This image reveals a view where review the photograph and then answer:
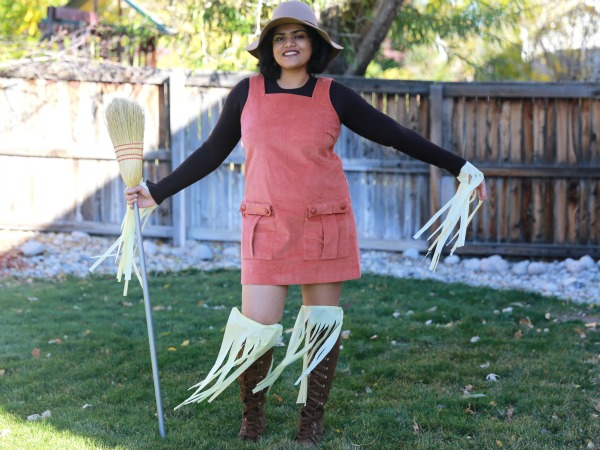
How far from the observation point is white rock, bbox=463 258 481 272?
8984 mm

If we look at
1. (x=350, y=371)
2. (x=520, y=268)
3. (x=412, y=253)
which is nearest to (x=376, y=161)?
(x=412, y=253)

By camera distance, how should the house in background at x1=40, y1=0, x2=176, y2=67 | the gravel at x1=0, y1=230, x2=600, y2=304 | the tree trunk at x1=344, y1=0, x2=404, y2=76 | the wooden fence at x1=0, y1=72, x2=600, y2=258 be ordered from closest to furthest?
1. the gravel at x1=0, y1=230, x2=600, y2=304
2. the wooden fence at x1=0, y1=72, x2=600, y2=258
3. the tree trunk at x1=344, y1=0, x2=404, y2=76
4. the house in background at x1=40, y1=0, x2=176, y2=67

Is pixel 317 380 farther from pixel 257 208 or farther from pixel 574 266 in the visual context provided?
pixel 574 266

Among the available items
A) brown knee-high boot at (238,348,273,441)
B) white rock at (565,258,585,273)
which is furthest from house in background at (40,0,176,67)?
brown knee-high boot at (238,348,273,441)

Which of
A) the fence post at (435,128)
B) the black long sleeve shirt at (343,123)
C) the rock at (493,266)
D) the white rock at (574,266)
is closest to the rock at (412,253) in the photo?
the fence post at (435,128)

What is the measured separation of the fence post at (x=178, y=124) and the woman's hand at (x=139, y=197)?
18.6ft

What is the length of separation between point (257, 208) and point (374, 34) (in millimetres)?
7662

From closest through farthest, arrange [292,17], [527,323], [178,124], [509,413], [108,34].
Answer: [292,17] < [509,413] < [527,323] < [178,124] < [108,34]

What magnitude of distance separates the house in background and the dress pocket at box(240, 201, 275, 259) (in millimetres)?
7571

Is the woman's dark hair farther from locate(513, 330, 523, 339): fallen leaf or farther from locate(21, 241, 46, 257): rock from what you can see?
locate(21, 241, 46, 257): rock

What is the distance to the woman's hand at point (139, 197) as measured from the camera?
12.7ft

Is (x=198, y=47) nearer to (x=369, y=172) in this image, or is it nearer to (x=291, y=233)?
(x=369, y=172)

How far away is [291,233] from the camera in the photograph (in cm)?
363

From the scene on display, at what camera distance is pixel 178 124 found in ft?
31.5
